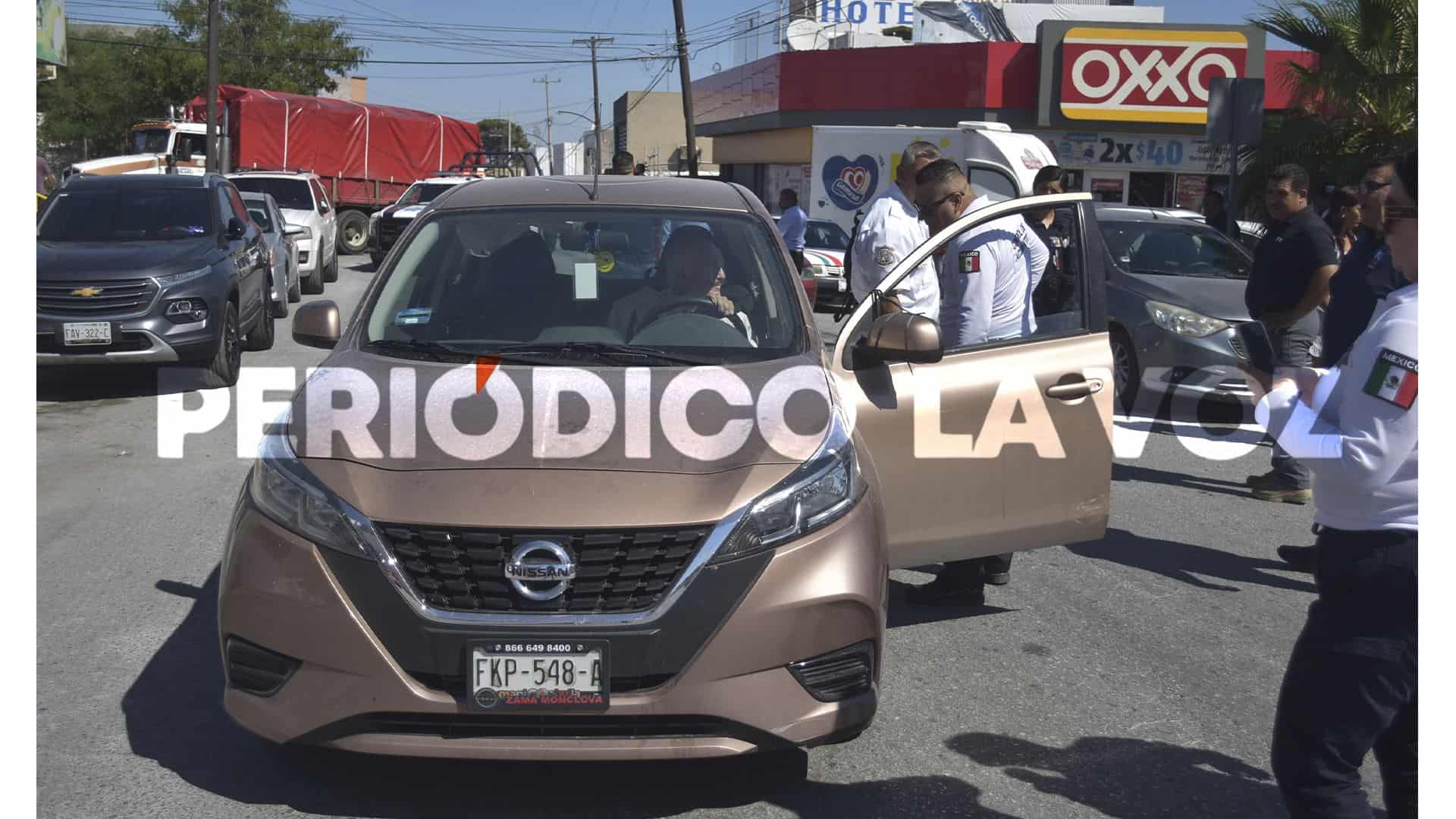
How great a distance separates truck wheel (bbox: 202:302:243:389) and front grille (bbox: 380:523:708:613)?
28.1ft

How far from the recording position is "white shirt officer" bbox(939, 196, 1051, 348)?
6238mm

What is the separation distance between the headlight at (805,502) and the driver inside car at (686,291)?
90cm

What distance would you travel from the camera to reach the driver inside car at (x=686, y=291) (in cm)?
490

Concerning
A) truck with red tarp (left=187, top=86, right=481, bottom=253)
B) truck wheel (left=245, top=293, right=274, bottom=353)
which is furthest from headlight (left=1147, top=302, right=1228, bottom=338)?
truck with red tarp (left=187, top=86, right=481, bottom=253)

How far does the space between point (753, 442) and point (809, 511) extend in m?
0.28

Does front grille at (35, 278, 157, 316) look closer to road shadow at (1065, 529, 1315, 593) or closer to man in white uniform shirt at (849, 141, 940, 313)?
man in white uniform shirt at (849, 141, 940, 313)

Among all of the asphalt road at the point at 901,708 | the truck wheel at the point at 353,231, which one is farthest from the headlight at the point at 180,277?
the truck wheel at the point at 353,231

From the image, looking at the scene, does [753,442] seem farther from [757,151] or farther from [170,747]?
[757,151]

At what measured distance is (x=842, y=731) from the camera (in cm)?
381

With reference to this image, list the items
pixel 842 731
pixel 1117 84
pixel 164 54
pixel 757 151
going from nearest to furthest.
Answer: pixel 842 731
pixel 1117 84
pixel 757 151
pixel 164 54

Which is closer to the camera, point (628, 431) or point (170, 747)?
point (628, 431)

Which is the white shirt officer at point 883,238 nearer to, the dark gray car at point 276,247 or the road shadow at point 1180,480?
the road shadow at point 1180,480

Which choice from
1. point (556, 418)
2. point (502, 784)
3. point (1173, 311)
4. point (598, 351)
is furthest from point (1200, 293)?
point (502, 784)
